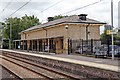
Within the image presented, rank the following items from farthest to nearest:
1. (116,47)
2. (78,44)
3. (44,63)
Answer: (78,44)
(116,47)
(44,63)

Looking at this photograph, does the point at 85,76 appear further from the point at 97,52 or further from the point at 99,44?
the point at 99,44

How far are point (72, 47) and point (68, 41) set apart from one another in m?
1.09

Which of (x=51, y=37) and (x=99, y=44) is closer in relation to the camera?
(x=99, y=44)

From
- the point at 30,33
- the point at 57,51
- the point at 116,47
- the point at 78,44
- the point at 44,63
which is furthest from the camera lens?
the point at 30,33

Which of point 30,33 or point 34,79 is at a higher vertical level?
point 30,33

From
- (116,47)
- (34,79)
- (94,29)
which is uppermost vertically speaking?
(94,29)

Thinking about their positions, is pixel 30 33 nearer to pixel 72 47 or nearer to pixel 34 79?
pixel 72 47

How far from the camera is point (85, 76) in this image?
13391mm

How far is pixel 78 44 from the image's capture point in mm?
33156

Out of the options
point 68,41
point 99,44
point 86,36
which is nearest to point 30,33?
point 86,36

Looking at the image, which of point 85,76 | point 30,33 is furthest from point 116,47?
point 30,33

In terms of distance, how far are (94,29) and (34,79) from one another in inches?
1131

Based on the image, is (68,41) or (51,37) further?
(51,37)

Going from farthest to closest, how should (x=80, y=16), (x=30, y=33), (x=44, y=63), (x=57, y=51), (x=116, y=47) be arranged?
(x=30, y=33) → (x=80, y=16) → (x=57, y=51) → (x=116, y=47) → (x=44, y=63)
